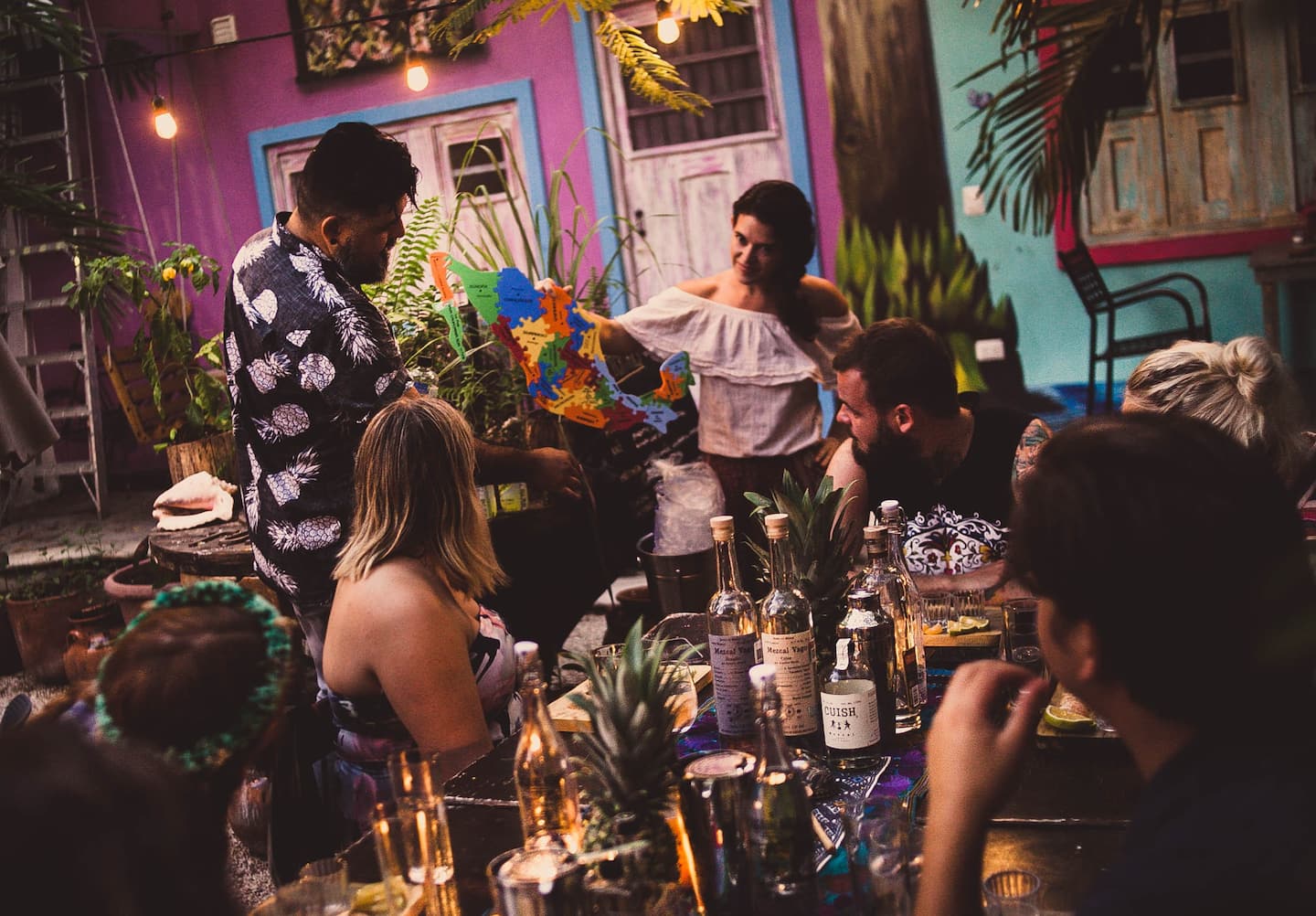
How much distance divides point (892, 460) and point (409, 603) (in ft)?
4.00

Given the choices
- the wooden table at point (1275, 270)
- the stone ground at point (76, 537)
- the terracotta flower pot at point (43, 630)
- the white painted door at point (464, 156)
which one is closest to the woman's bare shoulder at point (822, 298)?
the stone ground at point (76, 537)

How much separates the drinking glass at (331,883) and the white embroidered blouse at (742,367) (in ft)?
7.75

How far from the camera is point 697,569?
3.06m

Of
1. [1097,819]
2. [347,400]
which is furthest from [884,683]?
[347,400]

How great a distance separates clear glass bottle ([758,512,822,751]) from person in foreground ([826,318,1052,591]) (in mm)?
980

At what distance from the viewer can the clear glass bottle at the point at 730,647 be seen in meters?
1.80

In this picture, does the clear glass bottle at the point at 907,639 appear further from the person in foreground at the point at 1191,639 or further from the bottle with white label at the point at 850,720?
the person in foreground at the point at 1191,639

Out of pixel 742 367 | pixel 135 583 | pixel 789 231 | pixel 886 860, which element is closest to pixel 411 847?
pixel 886 860

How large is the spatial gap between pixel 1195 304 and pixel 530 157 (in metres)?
3.93

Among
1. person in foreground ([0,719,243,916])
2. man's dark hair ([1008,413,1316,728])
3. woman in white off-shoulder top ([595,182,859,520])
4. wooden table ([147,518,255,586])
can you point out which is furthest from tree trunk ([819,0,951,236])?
person in foreground ([0,719,243,916])

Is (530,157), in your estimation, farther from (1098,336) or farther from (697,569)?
(697,569)

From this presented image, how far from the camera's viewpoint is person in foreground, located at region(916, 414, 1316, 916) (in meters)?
0.98

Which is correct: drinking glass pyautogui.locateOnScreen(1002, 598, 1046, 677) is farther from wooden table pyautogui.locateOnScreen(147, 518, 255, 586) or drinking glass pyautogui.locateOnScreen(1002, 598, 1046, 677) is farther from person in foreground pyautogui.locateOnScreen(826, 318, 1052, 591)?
wooden table pyautogui.locateOnScreen(147, 518, 255, 586)

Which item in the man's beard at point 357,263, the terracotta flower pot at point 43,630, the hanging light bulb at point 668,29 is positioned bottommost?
the terracotta flower pot at point 43,630
